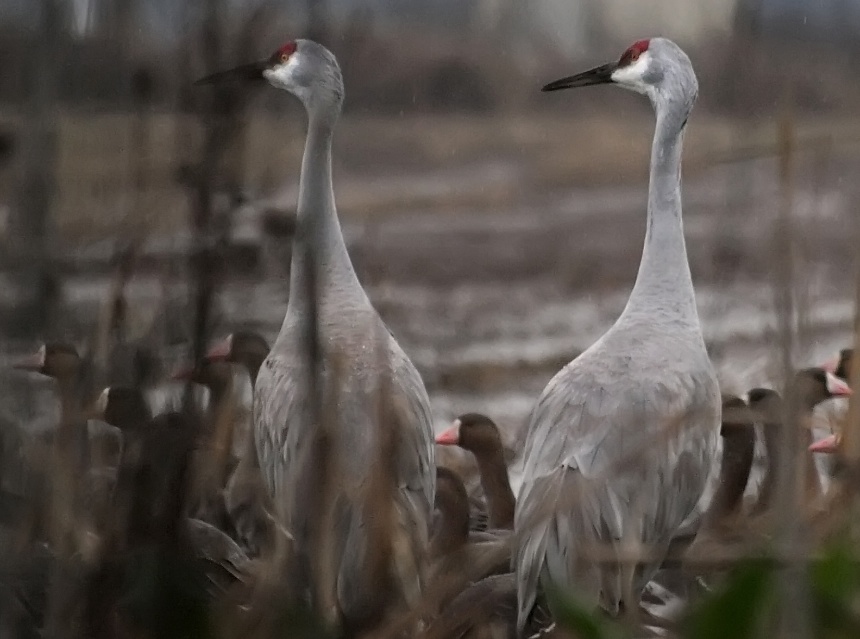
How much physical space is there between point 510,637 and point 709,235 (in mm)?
573

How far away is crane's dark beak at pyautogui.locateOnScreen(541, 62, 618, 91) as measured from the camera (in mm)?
1407

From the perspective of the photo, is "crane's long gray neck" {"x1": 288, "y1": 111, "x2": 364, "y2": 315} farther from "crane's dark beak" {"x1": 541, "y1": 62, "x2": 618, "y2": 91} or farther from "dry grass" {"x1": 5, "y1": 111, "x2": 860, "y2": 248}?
"crane's dark beak" {"x1": 541, "y1": 62, "x2": 618, "y2": 91}

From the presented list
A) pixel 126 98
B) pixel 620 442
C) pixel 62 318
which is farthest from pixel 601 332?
pixel 62 318

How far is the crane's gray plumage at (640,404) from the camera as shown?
131 cm

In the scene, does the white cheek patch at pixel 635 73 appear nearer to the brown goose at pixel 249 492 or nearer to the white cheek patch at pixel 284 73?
the white cheek patch at pixel 284 73

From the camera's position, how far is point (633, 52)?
1393 millimetres

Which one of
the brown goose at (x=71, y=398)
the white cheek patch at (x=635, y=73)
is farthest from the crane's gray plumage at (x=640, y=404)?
the brown goose at (x=71, y=398)

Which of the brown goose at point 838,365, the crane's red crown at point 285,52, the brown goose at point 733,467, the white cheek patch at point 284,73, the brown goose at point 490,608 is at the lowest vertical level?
the brown goose at point 490,608

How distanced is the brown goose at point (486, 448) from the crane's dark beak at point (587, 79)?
1.41ft

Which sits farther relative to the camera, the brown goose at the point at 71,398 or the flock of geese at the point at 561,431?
the flock of geese at the point at 561,431

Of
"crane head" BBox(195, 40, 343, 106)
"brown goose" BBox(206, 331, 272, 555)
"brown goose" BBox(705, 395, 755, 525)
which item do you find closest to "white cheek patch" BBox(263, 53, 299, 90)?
"crane head" BBox(195, 40, 343, 106)

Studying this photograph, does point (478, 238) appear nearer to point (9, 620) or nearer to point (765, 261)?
point (765, 261)

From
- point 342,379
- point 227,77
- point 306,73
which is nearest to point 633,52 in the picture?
point 306,73

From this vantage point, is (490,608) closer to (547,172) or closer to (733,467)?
(733,467)
